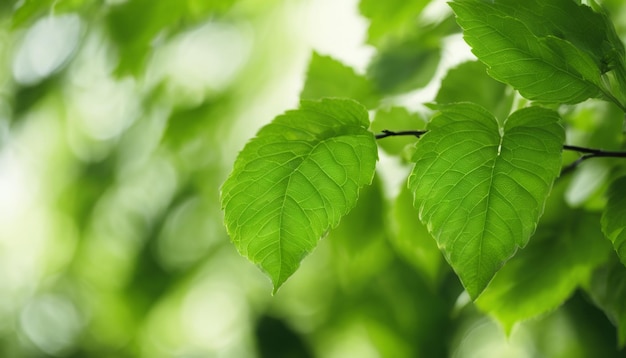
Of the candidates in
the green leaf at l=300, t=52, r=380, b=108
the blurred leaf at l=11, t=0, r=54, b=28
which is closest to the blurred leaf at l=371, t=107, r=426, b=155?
the green leaf at l=300, t=52, r=380, b=108

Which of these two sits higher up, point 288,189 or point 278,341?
point 288,189

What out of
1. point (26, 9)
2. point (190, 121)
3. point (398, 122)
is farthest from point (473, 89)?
point (190, 121)

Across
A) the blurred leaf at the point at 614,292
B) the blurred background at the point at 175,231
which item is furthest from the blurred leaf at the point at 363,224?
the blurred leaf at the point at 614,292

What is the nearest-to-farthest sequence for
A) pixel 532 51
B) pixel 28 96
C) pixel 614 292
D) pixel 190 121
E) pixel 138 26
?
1. pixel 532 51
2. pixel 614 292
3. pixel 138 26
4. pixel 190 121
5. pixel 28 96

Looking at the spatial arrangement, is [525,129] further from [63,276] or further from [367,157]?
[63,276]

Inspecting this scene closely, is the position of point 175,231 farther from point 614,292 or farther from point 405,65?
point 614,292

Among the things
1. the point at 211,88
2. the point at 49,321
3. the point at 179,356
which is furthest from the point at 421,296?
the point at 49,321
